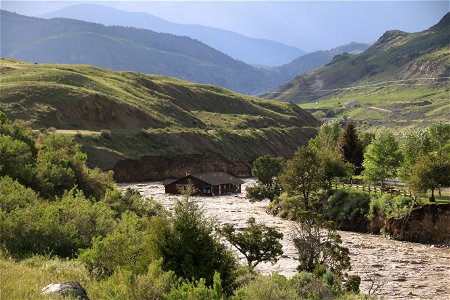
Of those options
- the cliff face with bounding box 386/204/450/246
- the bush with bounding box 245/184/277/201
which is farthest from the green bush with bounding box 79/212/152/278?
the bush with bounding box 245/184/277/201

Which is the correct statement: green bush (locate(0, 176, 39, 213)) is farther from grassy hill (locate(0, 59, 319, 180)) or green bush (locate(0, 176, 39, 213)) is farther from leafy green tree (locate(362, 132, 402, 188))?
grassy hill (locate(0, 59, 319, 180))

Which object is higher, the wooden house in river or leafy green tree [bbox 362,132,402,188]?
leafy green tree [bbox 362,132,402,188]

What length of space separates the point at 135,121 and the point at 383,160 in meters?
79.9

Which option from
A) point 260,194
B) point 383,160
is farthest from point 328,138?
point 383,160

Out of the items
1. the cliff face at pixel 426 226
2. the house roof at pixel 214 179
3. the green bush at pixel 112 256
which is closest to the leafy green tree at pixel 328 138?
the house roof at pixel 214 179

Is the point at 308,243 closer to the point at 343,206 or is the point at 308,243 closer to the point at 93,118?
the point at 343,206

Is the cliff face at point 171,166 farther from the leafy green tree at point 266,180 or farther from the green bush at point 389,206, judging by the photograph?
the green bush at point 389,206

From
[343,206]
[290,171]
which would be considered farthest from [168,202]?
[343,206]

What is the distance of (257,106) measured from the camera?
199m

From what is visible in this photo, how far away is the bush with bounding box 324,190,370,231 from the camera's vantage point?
206ft

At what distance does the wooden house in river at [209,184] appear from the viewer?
100 meters

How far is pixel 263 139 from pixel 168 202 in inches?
3034

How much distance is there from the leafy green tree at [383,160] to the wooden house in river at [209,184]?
36.3 meters

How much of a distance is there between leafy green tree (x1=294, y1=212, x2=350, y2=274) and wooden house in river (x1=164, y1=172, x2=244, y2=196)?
60126 millimetres
